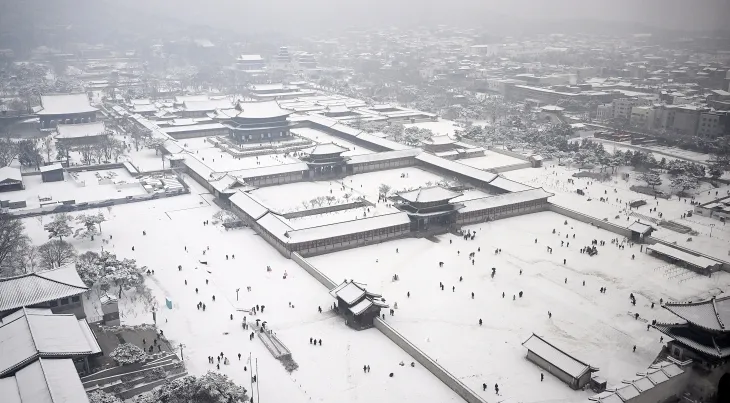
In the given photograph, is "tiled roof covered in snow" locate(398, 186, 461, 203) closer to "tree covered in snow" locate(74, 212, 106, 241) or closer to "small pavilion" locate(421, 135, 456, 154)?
"tree covered in snow" locate(74, 212, 106, 241)

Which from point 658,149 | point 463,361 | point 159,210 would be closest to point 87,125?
point 159,210

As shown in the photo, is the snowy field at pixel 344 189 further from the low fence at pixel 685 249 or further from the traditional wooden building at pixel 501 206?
the low fence at pixel 685 249

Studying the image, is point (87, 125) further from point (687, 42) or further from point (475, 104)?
point (687, 42)

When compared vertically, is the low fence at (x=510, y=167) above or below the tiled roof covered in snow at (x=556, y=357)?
below

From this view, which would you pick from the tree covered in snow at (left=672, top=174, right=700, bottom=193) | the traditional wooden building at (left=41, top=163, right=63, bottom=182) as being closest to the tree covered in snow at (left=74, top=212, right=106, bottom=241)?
the traditional wooden building at (left=41, top=163, right=63, bottom=182)

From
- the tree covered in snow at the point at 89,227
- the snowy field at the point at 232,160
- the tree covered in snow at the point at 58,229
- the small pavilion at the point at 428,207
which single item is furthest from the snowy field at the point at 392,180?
the tree covered in snow at the point at 58,229
